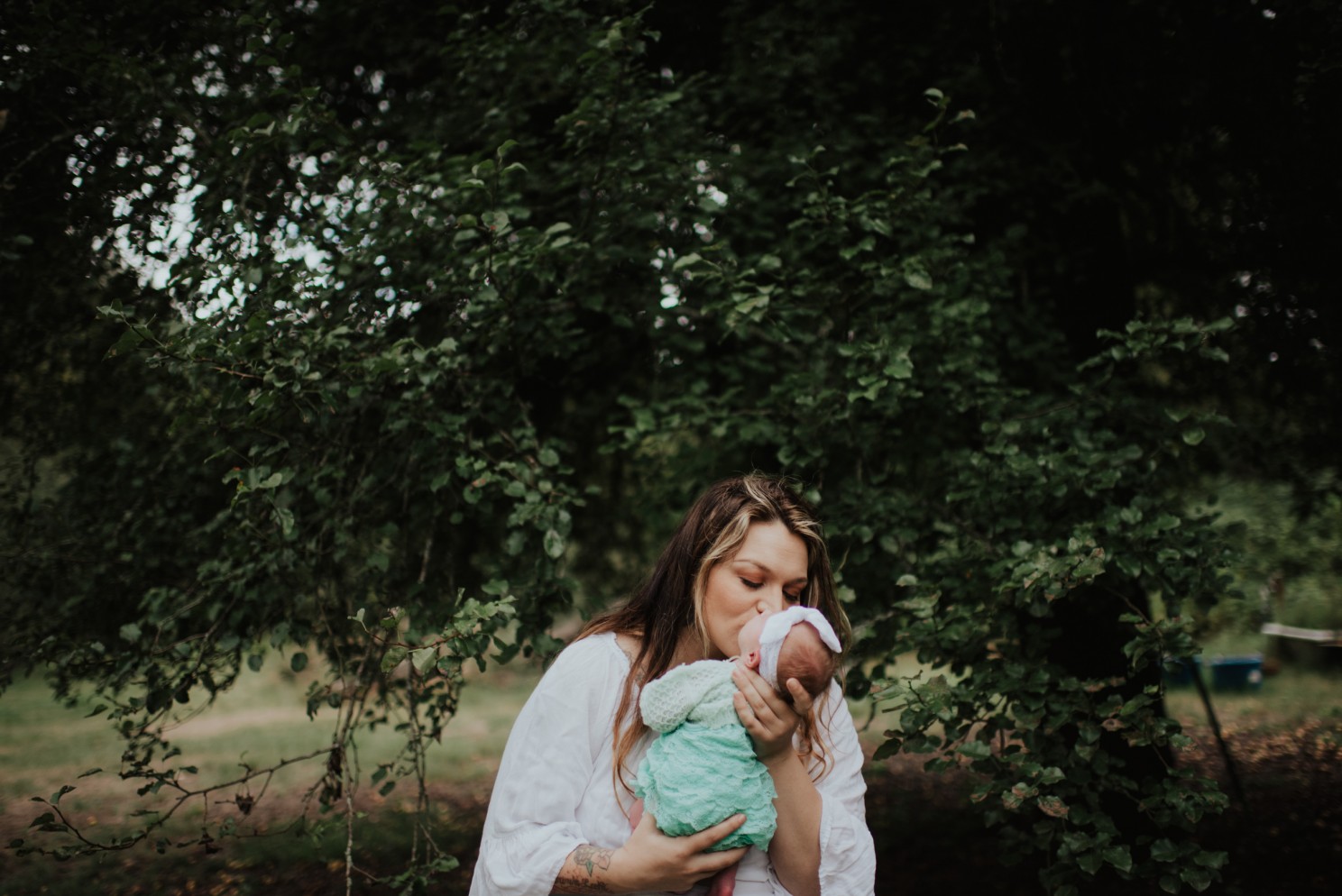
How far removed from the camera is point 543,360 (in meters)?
4.50

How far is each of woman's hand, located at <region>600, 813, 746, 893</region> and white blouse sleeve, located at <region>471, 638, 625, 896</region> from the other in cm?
10

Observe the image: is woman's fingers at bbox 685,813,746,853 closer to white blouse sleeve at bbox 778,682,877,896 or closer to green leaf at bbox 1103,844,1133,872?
white blouse sleeve at bbox 778,682,877,896

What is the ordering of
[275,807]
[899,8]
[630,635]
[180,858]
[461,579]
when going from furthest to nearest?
[275,807] < [180,858] < [899,8] < [461,579] < [630,635]

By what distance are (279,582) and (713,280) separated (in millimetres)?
1997

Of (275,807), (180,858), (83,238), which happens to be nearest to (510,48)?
(83,238)

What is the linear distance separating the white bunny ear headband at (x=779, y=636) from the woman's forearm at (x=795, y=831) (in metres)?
0.25

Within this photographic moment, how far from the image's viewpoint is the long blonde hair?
1.81 metres

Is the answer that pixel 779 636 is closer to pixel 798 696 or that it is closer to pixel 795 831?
pixel 798 696

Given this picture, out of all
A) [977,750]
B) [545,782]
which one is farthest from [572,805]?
[977,750]

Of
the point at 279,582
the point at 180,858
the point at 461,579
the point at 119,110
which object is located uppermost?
the point at 119,110

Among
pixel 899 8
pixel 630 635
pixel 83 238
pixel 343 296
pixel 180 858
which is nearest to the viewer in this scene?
pixel 630 635

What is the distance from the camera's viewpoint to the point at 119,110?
3457mm

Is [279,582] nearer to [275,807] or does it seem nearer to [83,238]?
[83,238]

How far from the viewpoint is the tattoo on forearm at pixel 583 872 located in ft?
5.31
